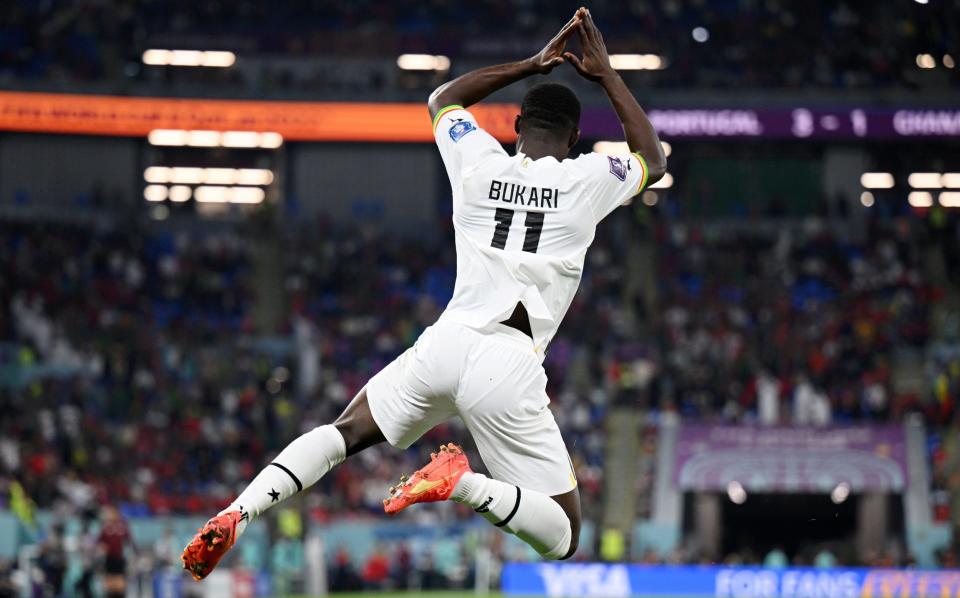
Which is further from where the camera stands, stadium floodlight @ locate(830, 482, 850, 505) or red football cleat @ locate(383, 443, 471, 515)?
stadium floodlight @ locate(830, 482, 850, 505)

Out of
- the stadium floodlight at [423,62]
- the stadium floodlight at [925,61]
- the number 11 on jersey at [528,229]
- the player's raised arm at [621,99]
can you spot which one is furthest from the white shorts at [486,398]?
the stadium floodlight at [423,62]

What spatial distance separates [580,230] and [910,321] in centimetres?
2959

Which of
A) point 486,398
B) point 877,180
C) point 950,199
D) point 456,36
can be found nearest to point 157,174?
point 456,36

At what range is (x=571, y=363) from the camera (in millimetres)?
33875

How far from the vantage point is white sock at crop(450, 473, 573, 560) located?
608cm

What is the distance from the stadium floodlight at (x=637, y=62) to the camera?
133 feet

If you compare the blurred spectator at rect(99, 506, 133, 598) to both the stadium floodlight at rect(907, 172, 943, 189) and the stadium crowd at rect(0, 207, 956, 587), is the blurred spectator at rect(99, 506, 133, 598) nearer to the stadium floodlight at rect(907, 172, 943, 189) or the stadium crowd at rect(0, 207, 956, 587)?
the stadium crowd at rect(0, 207, 956, 587)

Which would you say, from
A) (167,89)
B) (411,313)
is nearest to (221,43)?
(167,89)

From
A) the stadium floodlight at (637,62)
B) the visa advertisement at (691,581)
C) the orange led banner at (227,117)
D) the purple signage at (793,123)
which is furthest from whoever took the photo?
the stadium floodlight at (637,62)

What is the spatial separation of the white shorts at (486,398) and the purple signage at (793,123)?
32.8m

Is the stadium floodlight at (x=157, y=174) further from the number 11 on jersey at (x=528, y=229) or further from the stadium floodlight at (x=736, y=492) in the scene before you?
the number 11 on jersey at (x=528, y=229)

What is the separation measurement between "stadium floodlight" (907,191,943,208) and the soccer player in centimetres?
3579

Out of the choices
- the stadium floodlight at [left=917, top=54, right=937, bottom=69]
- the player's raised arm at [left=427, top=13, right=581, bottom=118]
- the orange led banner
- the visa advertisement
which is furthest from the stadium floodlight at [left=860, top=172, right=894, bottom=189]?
the player's raised arm at [left=427, top=13, right=581, bottom=118]

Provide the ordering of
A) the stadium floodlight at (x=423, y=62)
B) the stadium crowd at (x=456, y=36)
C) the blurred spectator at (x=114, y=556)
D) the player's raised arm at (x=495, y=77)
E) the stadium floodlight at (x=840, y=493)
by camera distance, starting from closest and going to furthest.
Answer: the player's raised arm at (x=495, y=77), the blurred spectator at (x=114, y=556), the stadium floodlight at (x=840, y=493), the stadium crowd at (x=456, y=36), the stadium floodlight at (x=423, y=62)
